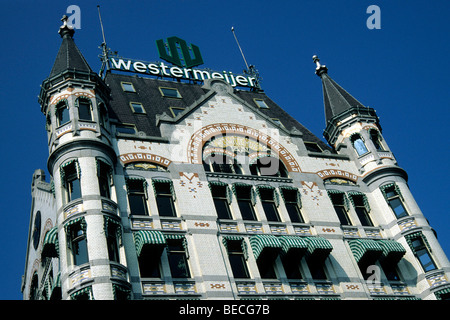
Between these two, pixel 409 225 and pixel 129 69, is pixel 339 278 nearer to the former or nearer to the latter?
pixel 409 225

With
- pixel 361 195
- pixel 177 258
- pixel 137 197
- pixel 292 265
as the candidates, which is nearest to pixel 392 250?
pixel 361 195

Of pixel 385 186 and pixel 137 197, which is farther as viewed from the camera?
pixel 385 186

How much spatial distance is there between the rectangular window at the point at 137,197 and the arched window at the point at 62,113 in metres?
5.33

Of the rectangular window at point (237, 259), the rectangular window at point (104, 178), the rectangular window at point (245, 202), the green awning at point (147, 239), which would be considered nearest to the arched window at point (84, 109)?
the rectangular window at point (104, 178)

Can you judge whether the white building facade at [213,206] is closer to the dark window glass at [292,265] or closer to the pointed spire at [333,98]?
the dark window glass at [292,265]

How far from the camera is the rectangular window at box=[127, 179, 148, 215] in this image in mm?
33625

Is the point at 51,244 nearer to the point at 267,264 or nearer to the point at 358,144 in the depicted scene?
the point at 267,264

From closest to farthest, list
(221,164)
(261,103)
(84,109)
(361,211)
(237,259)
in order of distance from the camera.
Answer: (237,259)
(84,109)
(221,164)
(361,211)
(261,103)

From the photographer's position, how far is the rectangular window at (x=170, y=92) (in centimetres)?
4667

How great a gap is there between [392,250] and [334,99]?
1406cm

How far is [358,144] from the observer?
140 ft

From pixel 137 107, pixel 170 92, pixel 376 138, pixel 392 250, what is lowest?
pixel 392 250

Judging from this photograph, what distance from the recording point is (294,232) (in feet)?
116

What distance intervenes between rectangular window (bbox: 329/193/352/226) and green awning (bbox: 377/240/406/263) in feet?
8.69
